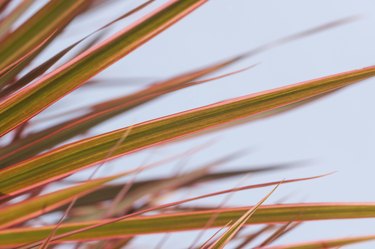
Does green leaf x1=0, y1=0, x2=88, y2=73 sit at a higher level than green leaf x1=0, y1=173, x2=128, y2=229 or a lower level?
higher

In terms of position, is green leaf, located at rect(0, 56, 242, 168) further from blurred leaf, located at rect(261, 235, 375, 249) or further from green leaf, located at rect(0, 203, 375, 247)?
blurred leaf, located at rect(261, 235, 375, 249)

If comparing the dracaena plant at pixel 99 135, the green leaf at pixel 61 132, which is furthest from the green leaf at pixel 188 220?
the green leaf at pixel 61 132

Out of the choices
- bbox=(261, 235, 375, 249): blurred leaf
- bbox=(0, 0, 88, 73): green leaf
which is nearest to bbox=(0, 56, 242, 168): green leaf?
bbox=(0, 0, 88, 73): green leaf

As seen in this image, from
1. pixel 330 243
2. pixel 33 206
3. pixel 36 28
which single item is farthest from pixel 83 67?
pixel 330 243

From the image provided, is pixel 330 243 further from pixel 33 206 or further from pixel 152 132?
pixel 33 206

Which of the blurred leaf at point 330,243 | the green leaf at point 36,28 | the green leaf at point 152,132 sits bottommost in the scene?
the blurred leaf at point 330,243

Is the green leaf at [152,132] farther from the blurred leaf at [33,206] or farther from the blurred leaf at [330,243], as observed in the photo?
the blurred leaf at [330,243]
